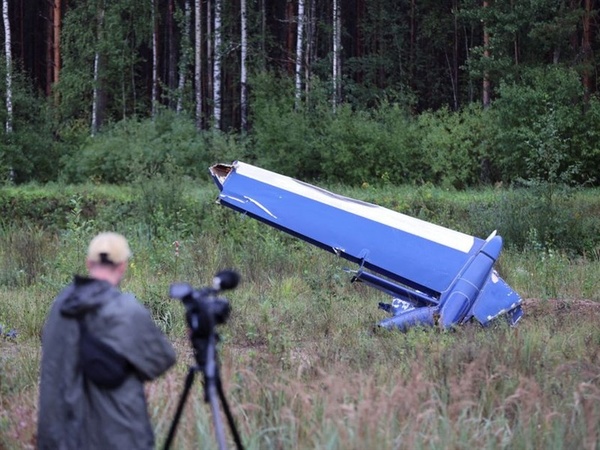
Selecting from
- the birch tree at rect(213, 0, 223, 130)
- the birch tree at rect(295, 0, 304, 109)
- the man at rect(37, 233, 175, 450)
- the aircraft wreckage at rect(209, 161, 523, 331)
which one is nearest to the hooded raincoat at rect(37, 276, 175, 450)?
the man at rect(37, 233, 175, 450)

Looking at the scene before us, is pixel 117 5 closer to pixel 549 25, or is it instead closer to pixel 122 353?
pixel 549 25

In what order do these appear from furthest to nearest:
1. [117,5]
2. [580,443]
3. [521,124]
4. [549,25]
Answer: [117,5]
[549,25]
[521,124]
[580,443]

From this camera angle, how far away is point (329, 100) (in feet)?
104

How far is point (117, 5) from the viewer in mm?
34938

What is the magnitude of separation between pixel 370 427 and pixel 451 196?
15.5 m

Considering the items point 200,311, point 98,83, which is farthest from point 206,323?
point 98,83

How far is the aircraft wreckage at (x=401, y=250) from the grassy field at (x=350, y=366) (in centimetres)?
36

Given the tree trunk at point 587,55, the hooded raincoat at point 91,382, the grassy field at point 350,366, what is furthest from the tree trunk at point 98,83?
the hooded raincoat at point 91,382

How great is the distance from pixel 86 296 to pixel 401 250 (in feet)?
19.3

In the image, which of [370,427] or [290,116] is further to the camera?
[290,116]

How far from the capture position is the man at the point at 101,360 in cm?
408

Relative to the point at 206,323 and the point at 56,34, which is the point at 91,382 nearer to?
the point at 206,323

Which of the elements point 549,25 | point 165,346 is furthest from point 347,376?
point 549,25

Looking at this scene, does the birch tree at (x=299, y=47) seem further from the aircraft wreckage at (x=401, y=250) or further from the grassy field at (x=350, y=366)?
the aircraft wreckage at (x=401, y=250)
